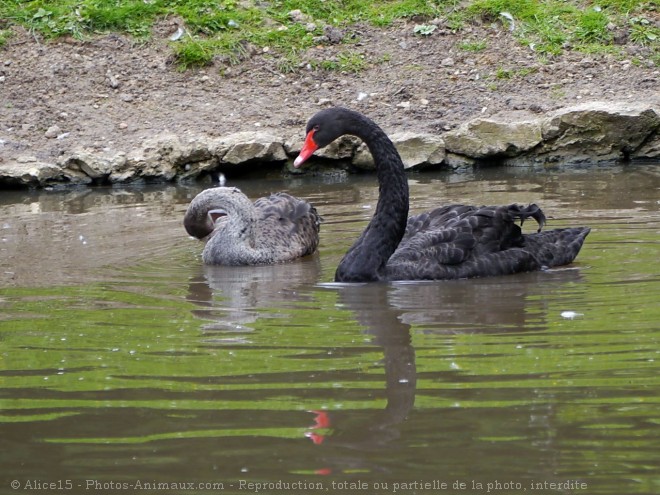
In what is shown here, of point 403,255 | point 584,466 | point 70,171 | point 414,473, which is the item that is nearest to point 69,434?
point 414,473

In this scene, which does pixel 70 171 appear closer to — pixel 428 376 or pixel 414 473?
pixel 428 376

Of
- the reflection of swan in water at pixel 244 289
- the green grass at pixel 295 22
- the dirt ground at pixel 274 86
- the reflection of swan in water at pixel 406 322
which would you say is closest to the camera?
the reflection of swan in water at pixel 406 322

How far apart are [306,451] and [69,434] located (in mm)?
792

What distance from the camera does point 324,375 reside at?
4.23 m

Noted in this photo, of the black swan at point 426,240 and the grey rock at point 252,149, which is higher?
the grey rock at point 252,149

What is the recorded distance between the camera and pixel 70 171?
33.8 ft

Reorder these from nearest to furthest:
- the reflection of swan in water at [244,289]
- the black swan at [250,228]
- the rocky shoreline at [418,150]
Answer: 1. the reflection of swan in water at [244,289]
2. the black swan at [250,228]
3. the rocky shoreline at [418,150]

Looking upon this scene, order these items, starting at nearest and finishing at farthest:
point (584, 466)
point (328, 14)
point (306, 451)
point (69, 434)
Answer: point (584, 466), point (306, 451), point (69, 434), point (328, 14)

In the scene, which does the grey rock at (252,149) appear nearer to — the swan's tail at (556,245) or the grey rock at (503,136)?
the grey rock at (503,136)

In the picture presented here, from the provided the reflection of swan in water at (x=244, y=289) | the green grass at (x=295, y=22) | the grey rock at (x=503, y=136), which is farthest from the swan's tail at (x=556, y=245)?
the green grass at (x=295, y=22)

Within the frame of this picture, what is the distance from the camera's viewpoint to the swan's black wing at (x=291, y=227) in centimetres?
740

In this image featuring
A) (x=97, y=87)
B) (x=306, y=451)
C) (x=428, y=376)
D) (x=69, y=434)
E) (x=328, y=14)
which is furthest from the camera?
(x=328, y=14)

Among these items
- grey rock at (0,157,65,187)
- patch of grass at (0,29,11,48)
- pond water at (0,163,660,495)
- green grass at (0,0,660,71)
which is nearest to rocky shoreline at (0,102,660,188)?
grey rock at (0,157,65,187)

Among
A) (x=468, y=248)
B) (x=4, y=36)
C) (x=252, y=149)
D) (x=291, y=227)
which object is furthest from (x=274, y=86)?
(x=468, y=248)
